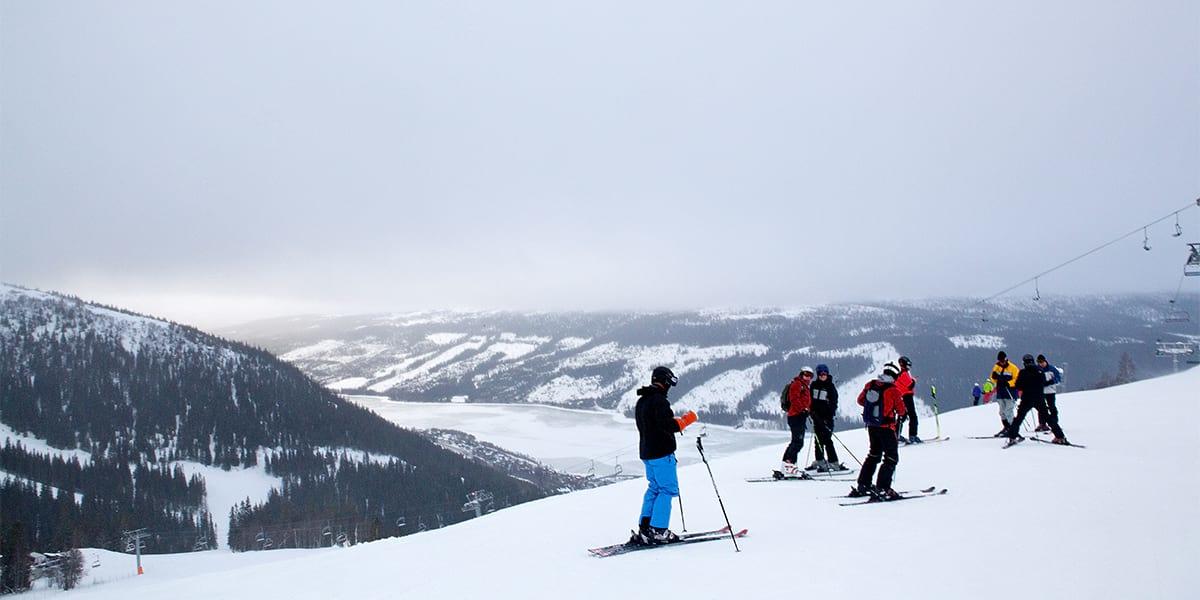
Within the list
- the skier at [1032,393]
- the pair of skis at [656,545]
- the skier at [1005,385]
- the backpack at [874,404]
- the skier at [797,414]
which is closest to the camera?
the pair of skis at [656,545]

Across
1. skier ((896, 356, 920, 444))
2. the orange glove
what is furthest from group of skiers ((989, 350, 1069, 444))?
the orange glove

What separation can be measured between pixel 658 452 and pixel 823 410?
6069 millimetres

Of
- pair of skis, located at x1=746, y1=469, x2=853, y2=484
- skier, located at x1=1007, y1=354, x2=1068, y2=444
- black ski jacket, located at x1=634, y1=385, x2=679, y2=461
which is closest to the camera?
black ski jacket, located at x1=634, y1=385, x2=679, y2=461

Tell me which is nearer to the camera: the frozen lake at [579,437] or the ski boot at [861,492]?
the ski boot at [861,492]

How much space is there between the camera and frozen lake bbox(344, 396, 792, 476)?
4577 inches

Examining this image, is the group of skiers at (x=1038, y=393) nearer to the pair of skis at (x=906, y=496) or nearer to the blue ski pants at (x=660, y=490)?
the pair of skis at (x=906, y=496)

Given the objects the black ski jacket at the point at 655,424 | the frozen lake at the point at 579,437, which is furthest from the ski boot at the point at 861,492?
the frozen lake at the point at 579,437

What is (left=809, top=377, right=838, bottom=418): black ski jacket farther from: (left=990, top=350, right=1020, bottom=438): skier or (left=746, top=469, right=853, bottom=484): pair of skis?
(left=990, top=350, right=1020, bottom=438): skier

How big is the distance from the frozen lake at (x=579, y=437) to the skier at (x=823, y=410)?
7957 centimetres

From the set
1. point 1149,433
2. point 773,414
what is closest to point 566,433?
point 773,414

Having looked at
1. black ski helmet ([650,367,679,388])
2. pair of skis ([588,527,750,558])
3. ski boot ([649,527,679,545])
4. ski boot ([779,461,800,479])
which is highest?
black ski helmet ([650,367,679,388])

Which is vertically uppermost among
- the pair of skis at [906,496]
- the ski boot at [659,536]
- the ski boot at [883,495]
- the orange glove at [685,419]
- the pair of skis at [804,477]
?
the orange glove at [685,419]

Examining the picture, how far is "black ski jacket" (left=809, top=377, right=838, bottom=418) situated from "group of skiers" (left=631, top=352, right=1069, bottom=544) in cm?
2

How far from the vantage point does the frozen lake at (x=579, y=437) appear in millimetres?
116250
